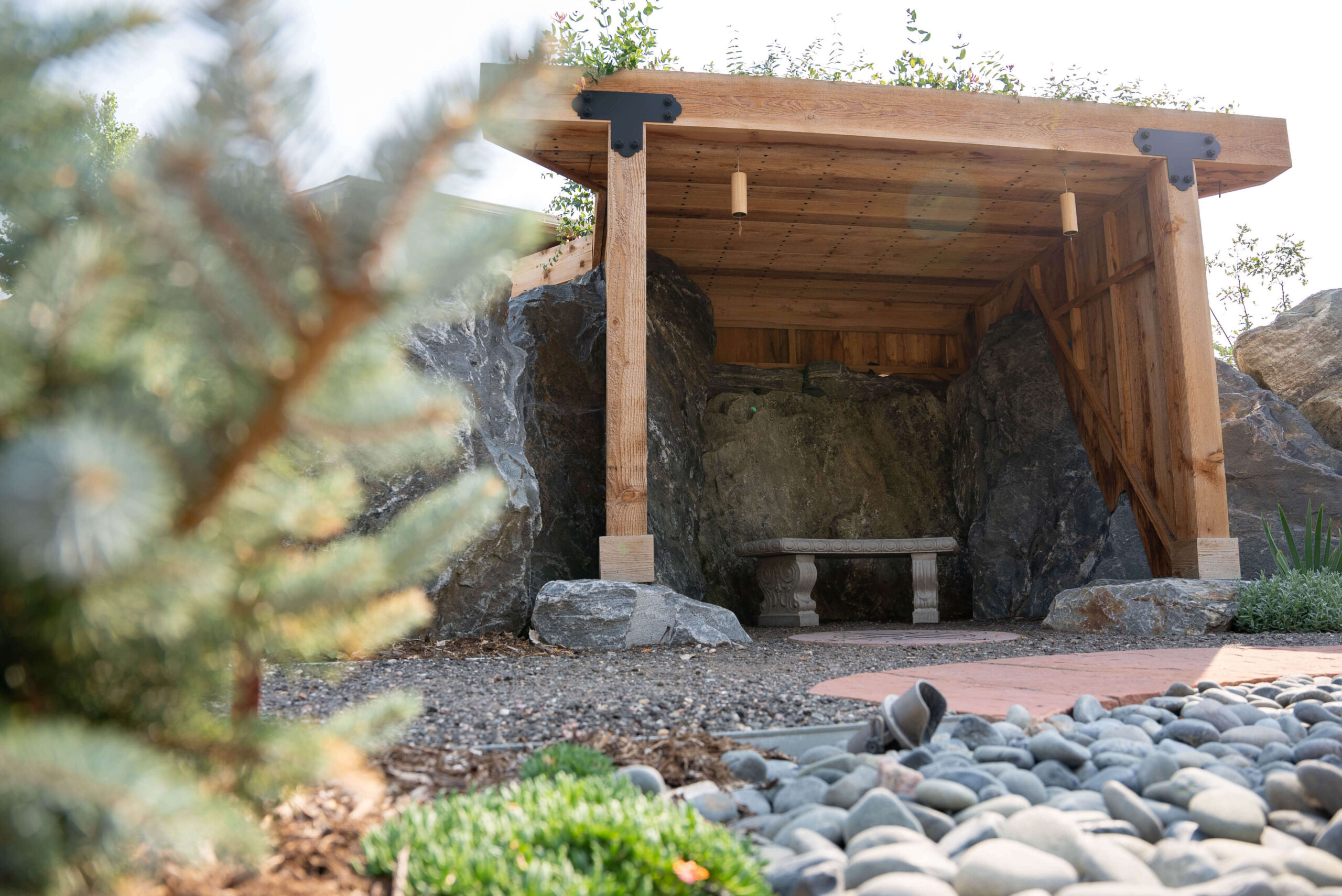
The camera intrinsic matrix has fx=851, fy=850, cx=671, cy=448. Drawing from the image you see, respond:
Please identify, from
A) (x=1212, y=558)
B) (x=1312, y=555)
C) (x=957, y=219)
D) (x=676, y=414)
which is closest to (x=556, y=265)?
(x=676, y=414)

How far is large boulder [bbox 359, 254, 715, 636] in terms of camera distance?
4.14m

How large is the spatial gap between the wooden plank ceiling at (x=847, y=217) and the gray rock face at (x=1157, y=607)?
8.73 ft

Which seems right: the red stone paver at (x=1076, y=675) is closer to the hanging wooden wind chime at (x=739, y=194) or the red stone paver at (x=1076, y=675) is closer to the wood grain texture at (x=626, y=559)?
the wood grain texture at (x=626, y=559)

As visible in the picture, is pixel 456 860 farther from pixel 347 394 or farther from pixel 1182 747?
pixel 1182 747

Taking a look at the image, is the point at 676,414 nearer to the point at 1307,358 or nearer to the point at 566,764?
the point at 566,764

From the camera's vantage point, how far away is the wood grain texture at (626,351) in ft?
14.2

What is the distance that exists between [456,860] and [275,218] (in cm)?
75

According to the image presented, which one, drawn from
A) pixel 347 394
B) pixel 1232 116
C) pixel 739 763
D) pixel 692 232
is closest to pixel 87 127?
pixel 347 394

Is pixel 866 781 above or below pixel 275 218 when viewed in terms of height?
below

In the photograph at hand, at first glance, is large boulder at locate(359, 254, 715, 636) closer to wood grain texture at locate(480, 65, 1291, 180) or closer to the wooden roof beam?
the wooden roof beam

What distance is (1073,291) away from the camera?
6750mm

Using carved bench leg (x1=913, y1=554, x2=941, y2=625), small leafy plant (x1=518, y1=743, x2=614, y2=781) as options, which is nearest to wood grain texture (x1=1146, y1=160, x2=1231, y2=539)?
carved bench leg (x1=913, y1=554, x2=941, y2=625)

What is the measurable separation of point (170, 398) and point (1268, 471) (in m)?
7.53

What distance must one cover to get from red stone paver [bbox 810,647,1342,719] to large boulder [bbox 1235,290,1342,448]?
4780mm
